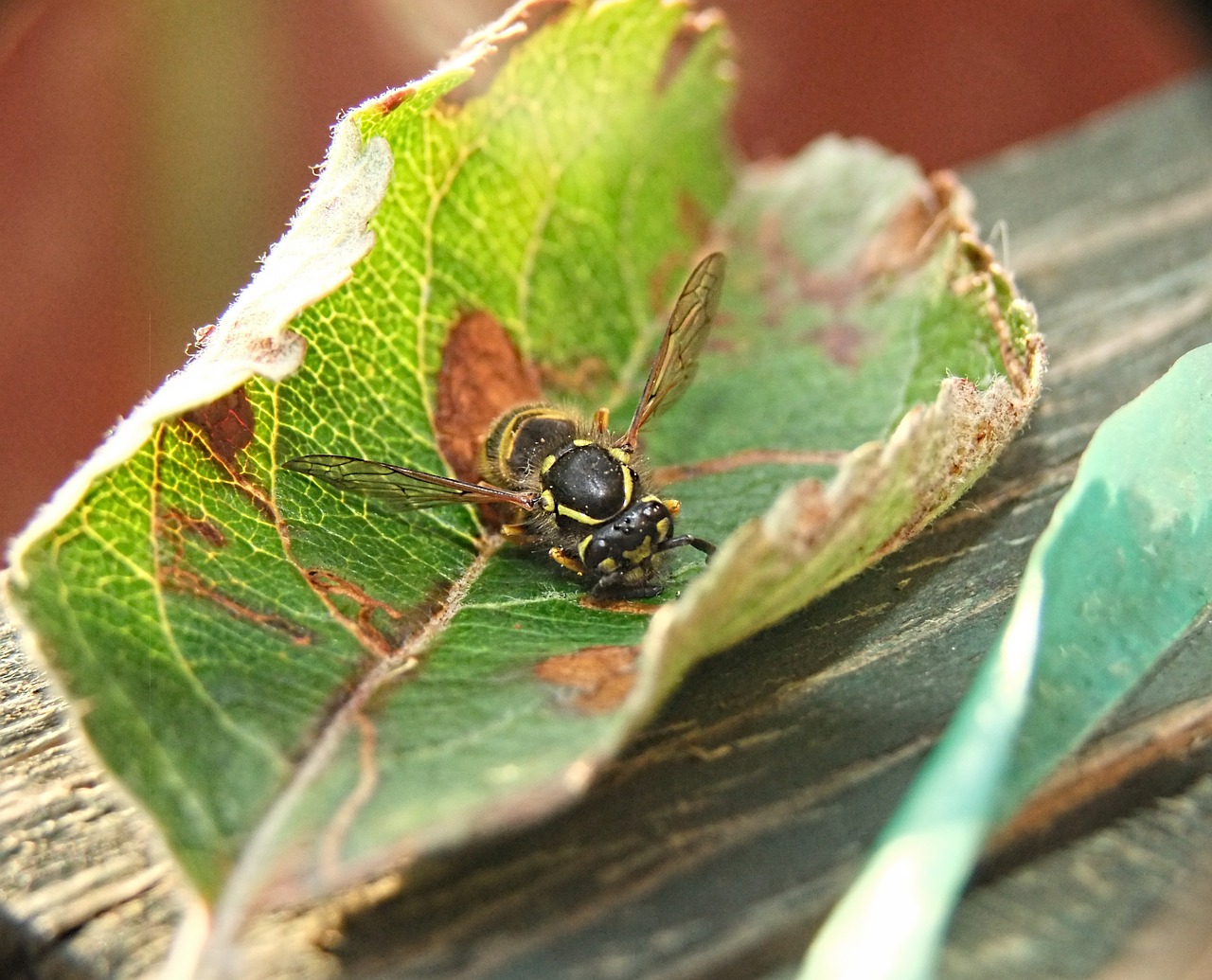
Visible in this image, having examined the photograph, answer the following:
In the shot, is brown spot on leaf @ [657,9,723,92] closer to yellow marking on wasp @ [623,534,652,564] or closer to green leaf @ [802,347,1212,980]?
yellow marking on wasp @ [623,534,652,564]

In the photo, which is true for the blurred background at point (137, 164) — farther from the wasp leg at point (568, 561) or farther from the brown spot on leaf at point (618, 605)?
the brown spot on leaf at point (618, 605)

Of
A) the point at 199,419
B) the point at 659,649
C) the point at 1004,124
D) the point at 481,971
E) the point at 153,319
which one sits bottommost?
the point at 1004,124

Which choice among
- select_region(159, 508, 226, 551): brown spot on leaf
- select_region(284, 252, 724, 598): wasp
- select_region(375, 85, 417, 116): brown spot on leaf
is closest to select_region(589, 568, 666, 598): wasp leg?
select_region(284, 252, 724, 598): wasp

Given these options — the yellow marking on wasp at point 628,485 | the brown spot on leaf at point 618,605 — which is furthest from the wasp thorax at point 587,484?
the brown spot on leaf at point 618,605

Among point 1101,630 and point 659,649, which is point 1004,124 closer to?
point 1101,630

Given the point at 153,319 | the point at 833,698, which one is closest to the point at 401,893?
the point at 833,698

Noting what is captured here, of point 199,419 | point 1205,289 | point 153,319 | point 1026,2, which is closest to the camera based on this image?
point 199,419

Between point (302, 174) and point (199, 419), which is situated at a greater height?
point (302, 174)
